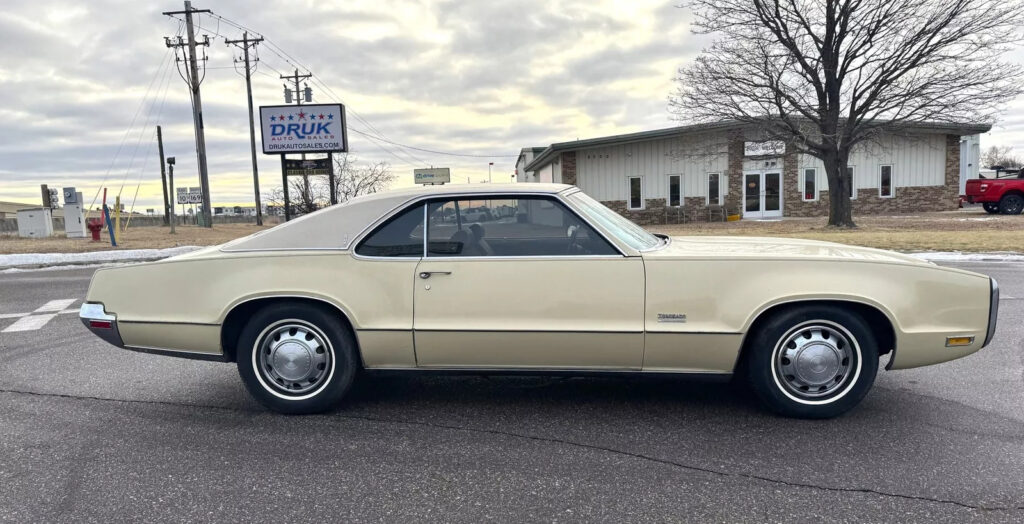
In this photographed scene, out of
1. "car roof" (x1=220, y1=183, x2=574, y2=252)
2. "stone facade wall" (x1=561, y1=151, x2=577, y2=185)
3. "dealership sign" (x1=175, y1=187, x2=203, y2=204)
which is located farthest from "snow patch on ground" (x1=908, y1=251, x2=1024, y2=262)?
"dealership sign" (x1=175, y1=187, x2=203, y2=204)

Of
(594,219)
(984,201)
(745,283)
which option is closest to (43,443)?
(594,219)

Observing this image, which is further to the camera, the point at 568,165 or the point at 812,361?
the point at 568,165

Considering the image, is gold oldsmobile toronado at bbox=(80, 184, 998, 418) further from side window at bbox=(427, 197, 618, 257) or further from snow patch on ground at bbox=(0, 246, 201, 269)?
snow patch on ground at bbox=(0, 246, 201, 269)

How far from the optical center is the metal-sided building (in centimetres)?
2934

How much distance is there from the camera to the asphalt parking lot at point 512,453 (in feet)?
8.93

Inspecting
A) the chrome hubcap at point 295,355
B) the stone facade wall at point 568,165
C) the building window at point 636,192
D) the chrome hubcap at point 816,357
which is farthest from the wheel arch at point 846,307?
the building window at point 636,192

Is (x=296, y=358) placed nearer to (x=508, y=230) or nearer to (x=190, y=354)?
(x=190, y=354)

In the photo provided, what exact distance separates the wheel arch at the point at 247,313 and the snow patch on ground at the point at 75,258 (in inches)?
446

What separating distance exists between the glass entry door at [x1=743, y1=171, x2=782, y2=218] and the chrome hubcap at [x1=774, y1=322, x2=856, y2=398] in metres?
27.8

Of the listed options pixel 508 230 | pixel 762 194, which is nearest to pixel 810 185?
pixel 762 194

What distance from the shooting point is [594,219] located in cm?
371

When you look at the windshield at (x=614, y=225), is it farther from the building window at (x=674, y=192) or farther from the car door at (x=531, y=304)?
the building window at (x=674, y=192)

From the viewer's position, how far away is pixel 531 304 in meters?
3.59

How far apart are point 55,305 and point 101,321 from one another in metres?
5.58
